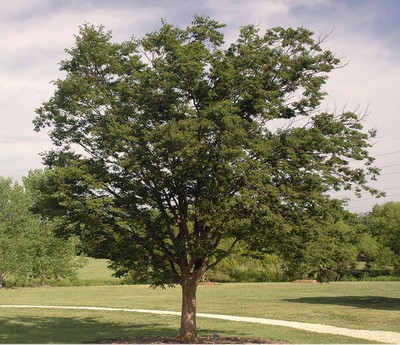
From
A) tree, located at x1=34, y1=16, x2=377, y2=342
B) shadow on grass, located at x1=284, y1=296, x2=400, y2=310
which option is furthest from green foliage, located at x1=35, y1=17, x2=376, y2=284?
shadow on grass, located at x1=284, y1=296, x2=400, y2=310

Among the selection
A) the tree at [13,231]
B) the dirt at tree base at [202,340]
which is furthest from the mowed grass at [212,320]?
the tree at [13,231]

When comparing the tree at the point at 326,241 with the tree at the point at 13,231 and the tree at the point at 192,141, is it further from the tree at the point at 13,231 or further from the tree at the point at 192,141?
the tree at the point at 13,231

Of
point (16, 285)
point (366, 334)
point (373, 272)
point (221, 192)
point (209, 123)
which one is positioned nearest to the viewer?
point (209, 123)

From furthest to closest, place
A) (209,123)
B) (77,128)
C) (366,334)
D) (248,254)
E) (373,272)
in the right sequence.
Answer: (373,272) < (366,334) < (248,254) < (77,128) < (209,123)

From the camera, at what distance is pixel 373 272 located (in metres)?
72.5

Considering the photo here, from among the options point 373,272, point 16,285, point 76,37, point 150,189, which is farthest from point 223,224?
point 373,272

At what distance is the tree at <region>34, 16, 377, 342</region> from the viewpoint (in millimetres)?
14125

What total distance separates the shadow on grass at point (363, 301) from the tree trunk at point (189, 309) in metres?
19.4

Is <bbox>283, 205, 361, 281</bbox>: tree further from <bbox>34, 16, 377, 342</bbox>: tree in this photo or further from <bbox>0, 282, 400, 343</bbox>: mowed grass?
<bbox>0, 282, 400, 343</bbox>: mowed grass

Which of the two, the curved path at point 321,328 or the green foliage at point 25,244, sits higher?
the green foliage at point 25,244

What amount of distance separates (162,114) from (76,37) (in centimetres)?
346

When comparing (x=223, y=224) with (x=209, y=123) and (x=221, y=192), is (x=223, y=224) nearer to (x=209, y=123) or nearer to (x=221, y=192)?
(x=221, y=192)

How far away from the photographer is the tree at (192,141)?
14125mm

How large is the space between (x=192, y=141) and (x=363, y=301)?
27739 millimetres
